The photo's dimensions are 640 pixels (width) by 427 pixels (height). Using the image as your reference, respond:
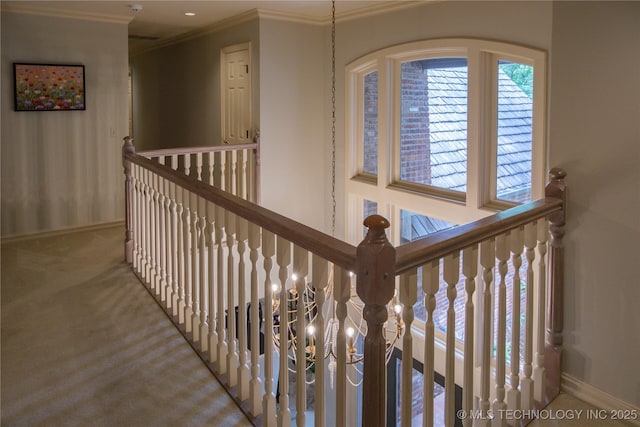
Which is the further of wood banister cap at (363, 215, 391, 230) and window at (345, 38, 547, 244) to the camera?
window at (345, 38, 547, 244)

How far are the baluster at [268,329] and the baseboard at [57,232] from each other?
13.5 feet

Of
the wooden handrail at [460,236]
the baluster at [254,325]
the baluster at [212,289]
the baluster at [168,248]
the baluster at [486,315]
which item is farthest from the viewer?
the baluster at [168,248]

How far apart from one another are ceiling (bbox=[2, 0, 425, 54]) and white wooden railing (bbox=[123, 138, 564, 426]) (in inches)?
100

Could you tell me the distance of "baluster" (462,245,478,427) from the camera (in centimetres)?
186

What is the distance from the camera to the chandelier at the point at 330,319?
1909 millimetres

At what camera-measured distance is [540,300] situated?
7.97 ft

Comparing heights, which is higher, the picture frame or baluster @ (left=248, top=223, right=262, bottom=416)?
the picture frame

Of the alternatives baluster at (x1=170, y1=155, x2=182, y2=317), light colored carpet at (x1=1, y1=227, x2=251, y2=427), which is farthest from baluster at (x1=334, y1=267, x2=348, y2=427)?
baluster at (x1=170, y1=155, x2=182, y2=317)

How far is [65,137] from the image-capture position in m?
5.57

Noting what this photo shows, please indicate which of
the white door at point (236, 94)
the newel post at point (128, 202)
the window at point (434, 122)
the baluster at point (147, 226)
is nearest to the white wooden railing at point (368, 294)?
the baluster at point (147, 226)

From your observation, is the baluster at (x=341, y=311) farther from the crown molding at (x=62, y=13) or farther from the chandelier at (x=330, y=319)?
the crown molding at (x=62, y=13)

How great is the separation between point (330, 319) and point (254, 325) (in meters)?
1.83

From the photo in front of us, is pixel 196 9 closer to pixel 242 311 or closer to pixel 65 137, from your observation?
pixel 65 137

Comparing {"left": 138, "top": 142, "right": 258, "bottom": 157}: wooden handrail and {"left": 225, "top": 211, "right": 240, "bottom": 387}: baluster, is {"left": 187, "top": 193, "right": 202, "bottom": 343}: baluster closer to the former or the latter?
{"left": 225, "top": 211, "right": 240, "bottom": 387}: baluster
